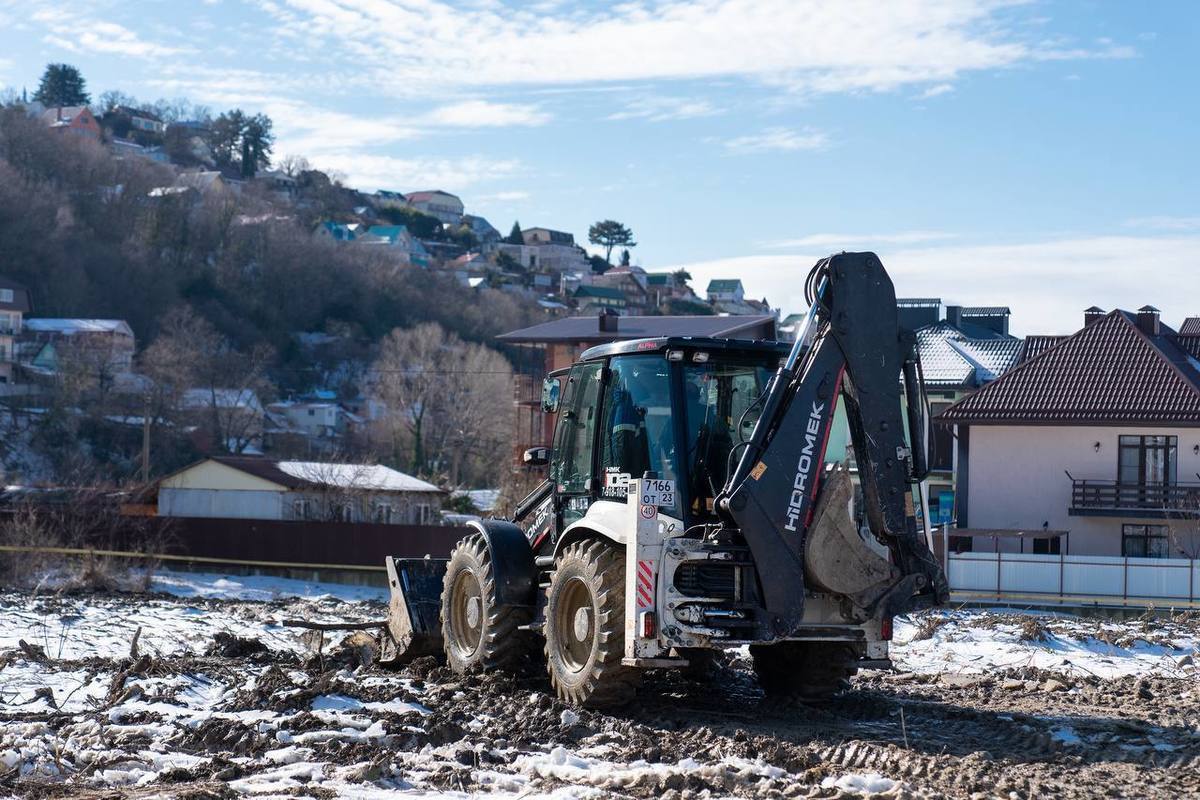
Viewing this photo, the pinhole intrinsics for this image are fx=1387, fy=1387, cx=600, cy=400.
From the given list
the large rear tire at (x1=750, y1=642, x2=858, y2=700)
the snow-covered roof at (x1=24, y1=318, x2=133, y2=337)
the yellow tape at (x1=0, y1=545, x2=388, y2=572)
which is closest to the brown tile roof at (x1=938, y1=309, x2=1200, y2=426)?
the yellow tape at (x1=0, y1=545, x2=388, y2=572)

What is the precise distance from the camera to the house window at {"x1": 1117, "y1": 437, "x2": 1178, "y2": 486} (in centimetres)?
3753

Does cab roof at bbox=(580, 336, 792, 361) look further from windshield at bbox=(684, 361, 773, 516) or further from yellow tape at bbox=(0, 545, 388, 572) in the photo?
yellow tape at bbox=(0, 545, 388, 572)

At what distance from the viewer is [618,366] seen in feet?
38.2

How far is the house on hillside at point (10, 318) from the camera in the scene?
76.8 metres

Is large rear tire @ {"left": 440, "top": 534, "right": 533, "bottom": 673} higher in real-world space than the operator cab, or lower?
lower

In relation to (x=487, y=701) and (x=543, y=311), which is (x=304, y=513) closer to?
(x=487, y=701)

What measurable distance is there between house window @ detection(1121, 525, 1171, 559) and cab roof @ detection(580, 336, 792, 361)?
2932 cm

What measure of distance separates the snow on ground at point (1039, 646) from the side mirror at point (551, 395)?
5235 mm

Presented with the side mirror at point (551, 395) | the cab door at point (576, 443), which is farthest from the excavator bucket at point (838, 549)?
the side mirror at point (551, 395)

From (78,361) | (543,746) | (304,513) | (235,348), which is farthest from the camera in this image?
(235,348)

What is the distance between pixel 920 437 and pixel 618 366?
2.55 meters

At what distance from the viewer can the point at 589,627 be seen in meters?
11.2

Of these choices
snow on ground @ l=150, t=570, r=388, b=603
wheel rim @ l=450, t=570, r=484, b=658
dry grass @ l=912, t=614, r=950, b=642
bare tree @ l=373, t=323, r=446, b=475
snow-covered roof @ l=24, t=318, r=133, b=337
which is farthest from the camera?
snow-covered roof @ l=24, t=318, r=133, b=337

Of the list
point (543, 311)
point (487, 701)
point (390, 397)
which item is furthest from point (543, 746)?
point (543, 311)
